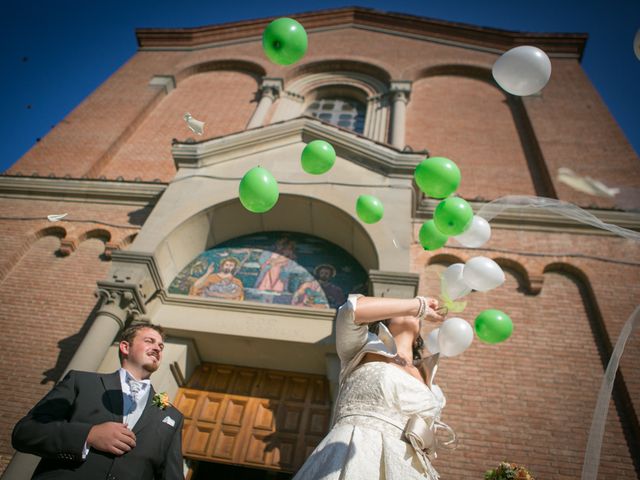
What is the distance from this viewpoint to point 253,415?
551 centimetres

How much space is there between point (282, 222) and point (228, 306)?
71.0 inches

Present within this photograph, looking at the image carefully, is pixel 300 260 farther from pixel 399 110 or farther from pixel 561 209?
pixel 399 110

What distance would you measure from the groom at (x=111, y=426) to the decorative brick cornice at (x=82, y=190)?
5.33 meters

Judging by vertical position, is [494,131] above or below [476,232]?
above

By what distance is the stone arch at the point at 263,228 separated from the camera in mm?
6121

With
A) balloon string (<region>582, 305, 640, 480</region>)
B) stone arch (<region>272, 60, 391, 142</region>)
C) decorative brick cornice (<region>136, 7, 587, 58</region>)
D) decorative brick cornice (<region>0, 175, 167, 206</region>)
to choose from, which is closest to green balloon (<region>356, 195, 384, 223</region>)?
balloon string (<region>582, 305, 640, 480</region>)

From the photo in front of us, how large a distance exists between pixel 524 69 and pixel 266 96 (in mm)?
9058

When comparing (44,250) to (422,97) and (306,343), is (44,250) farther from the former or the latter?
(422,97)

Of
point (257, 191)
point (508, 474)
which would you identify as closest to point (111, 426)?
point (257, 191)

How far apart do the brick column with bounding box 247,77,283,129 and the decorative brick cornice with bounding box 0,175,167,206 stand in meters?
3.61

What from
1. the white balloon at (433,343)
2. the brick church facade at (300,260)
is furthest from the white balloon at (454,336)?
the brick church facade at (300,260)

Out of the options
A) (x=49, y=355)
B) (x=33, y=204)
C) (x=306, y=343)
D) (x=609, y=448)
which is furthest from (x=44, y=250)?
(x=609, y=448)

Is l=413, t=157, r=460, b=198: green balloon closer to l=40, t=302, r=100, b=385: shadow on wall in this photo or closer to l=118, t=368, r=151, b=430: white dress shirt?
l=118, t=368, r=151, b=430: white dress shirt

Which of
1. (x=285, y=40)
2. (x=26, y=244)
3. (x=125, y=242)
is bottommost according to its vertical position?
(x=285, y=40)
